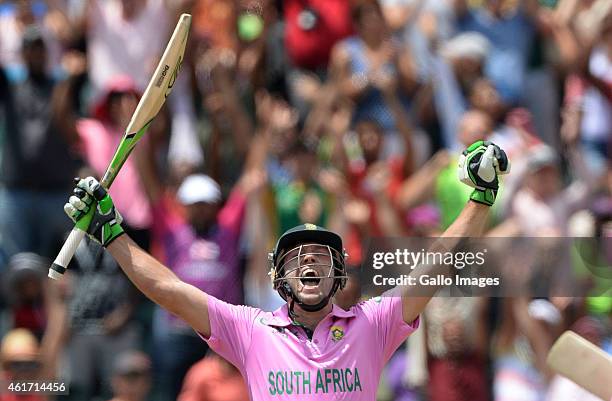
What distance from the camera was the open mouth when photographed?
6520 mm

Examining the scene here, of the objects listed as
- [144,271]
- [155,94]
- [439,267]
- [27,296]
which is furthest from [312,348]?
[27,296]

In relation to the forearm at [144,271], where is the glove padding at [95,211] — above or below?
above

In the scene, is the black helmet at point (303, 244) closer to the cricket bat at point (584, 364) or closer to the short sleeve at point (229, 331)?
the short sleeve at point (229, 331)

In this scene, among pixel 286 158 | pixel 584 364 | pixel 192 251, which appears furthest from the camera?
pixel 286 158

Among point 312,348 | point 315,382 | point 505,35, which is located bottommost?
point 315,382

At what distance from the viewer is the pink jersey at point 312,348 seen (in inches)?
253

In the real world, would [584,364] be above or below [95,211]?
below

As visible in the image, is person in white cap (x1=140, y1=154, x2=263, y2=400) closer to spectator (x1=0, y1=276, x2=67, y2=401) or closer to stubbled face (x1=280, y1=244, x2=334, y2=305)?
spectator (x1=0, y1=276, x2=67, y2=401)

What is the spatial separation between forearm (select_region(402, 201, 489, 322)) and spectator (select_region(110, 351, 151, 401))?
10.6 feet

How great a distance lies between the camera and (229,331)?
21.6 ft

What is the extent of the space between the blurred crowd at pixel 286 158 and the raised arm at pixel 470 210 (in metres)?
2.80

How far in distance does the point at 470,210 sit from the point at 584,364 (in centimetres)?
94

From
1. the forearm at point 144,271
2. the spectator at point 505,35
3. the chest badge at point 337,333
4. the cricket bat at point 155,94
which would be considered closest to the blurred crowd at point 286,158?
the spectator at point 505,35

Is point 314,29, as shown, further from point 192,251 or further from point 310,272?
point 310,272
